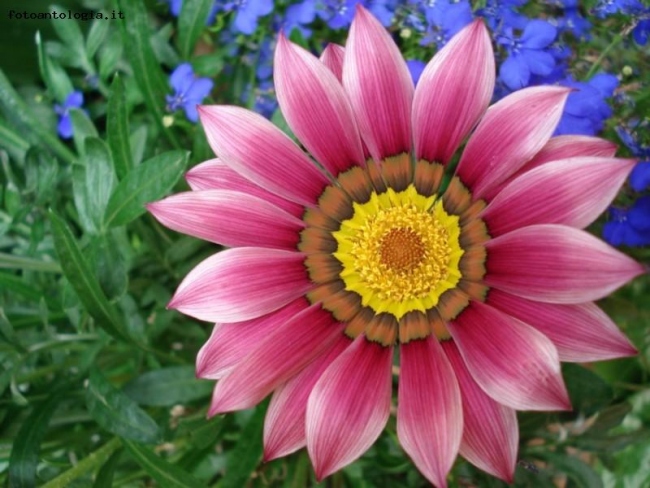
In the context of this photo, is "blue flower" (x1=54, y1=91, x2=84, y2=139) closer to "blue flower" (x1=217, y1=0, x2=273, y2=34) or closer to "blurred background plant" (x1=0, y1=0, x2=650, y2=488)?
"blurred background plant" (x1=0, y1=0, x2=650, y2=488)

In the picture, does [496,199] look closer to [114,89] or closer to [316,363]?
[316,363]

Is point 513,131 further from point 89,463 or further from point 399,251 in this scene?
point 89,463

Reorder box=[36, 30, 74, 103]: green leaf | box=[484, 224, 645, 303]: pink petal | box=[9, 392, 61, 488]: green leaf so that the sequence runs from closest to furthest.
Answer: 1. box=[484, 224, 645, 303]: pink petal
2. box=[9, 392, 61, 488]: green leaf
3. box=[36, 30, 74, 103]: green leaf

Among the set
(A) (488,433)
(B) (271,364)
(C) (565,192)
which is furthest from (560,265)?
(B) (271,364)

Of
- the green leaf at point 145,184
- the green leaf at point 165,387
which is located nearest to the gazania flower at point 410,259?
the green leaf at point 145,184

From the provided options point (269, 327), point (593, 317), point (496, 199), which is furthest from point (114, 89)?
point (593, 317)

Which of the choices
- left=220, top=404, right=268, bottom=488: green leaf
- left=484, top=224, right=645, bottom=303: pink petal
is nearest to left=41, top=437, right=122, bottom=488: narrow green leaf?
left=220, top=404, right=268, bottom=488: green leaf

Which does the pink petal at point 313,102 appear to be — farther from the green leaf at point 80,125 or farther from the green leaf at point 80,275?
the green leaf at point 80,125
